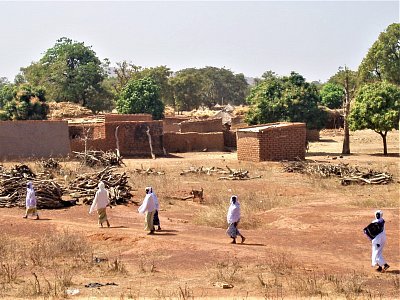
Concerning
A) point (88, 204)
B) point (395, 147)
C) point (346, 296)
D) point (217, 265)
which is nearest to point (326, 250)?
point (217, 265)

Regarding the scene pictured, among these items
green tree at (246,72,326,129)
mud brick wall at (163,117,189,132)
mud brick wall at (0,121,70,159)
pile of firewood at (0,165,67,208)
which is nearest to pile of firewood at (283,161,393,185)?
green tree at (246,72,326,129)

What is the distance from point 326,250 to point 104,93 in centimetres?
4800

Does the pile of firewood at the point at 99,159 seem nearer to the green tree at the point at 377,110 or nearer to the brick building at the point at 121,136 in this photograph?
the brick building at the point at 121,136

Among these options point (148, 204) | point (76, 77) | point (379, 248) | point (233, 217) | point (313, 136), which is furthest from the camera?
point (76, 77)

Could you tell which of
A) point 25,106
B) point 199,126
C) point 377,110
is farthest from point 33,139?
point 377,110

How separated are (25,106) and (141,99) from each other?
1003cm

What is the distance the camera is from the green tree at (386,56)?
58.9 meters

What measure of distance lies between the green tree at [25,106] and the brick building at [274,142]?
60.3ft

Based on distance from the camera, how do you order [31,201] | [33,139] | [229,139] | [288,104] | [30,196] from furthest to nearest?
[229,139], [288,104], [33,139], [31,201], [30,196]

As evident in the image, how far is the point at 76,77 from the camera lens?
189 feet

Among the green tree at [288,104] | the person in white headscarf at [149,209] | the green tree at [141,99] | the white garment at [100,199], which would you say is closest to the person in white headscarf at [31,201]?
the white garment at [100,199]

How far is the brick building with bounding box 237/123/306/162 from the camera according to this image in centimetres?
3116

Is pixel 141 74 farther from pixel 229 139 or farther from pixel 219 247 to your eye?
pixel 219 247

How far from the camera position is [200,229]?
647 inches
